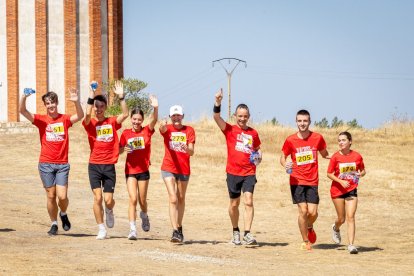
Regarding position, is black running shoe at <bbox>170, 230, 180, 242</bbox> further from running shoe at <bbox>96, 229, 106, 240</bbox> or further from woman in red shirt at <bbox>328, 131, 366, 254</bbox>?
woman in red shirt at <bbox>328, 131, 366, 254</bbox>

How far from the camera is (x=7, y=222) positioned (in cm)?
1891

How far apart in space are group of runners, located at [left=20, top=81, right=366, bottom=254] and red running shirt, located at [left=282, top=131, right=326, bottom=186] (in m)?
0.02

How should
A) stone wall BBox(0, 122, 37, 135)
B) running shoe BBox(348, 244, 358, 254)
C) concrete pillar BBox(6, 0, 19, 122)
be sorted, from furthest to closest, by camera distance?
concrete pillar BBox(6, 0, 19, 122) → stone wall BBox(0, 122, 37, 135) → running shoe BBox(348, 244, 358, 254)

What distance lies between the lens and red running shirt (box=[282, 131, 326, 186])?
15742 millimetres

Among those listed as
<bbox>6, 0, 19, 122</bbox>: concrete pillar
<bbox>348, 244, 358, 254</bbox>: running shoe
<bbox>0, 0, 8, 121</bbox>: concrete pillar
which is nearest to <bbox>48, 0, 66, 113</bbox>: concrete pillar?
<bbox>6, 0, 19, 122</bbox>: concrete pillar

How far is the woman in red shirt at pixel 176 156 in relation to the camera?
16203mm

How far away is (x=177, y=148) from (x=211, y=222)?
6.92m

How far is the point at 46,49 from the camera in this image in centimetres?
4631

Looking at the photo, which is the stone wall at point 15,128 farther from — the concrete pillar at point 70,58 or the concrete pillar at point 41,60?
the concrete pillar at point 70,58

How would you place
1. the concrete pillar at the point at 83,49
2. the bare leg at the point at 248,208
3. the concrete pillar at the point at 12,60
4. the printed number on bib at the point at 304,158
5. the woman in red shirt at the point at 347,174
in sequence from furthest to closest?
the concrete pillar at the point at 83,49 → the concrete pillar at the point at 12,60 → the bare leg at the point at 248,208 → the woman in red shirt at the point at 347,174 → the printed number on bib at the point at 304,158

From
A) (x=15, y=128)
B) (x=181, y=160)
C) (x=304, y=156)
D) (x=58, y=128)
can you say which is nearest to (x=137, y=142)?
(x=181, y=160)

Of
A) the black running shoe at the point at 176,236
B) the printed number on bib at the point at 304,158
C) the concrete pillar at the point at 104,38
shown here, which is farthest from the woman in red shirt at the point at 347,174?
the concrete pillar at the point at 104,38

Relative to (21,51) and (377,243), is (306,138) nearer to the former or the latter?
(377,243)

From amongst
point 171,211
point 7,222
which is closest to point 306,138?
point 171,211
